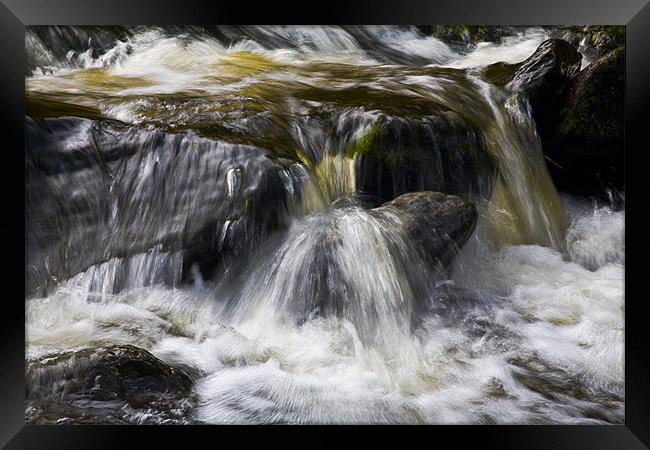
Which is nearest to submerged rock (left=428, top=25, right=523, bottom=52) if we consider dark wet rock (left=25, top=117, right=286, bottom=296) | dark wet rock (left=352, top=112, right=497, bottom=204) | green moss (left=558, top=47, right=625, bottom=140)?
dark wet rock (left=352, top=112, right=497, bottom=204)

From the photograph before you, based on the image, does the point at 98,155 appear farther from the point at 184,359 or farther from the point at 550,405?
the point at 550,405

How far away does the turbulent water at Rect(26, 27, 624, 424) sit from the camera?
2371 millimetres

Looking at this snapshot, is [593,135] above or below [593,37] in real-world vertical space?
below

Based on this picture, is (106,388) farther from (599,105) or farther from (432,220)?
(599,105)

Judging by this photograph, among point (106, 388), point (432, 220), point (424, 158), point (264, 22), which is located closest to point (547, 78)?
point (424, 158)

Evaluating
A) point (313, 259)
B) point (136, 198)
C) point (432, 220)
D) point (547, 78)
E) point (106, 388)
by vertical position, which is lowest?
point (106, 388)

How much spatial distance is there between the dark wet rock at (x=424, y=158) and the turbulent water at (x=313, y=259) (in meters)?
0.02

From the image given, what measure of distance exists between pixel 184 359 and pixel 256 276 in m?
0.56

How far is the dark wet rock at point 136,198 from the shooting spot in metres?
2.39

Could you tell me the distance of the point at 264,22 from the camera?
2383mm

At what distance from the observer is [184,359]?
239cm

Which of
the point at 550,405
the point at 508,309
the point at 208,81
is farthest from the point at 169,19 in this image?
the point at 550,405

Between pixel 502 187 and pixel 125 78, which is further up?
pixel 125 78

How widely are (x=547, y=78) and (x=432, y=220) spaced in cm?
101
